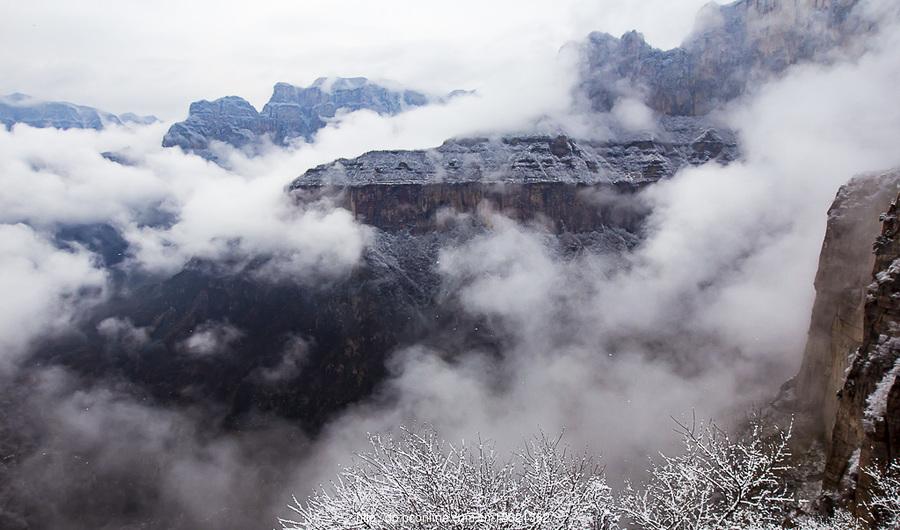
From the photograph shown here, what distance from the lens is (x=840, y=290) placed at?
4584 centimetres

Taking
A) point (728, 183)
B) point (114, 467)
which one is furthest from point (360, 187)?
point (728, 183)

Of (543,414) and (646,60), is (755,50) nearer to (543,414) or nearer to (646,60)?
(646,60)

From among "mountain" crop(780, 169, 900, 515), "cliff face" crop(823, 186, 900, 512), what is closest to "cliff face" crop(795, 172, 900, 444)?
"mountain" crop(780, 169, 900, 515)

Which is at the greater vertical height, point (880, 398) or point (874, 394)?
point (880, 398)

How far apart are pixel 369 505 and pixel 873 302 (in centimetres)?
2982

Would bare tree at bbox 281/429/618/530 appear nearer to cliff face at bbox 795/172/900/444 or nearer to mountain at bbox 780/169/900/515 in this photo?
mountain at bbox 780/169/900/515

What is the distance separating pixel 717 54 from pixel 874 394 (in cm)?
16888

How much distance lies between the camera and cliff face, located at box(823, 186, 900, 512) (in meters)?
26.0

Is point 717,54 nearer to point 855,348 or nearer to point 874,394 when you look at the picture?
point 855,348

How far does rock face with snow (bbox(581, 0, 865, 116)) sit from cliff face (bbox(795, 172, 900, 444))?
387 feet

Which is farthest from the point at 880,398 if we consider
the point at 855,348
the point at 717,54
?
the point at 717,54

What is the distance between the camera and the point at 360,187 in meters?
171

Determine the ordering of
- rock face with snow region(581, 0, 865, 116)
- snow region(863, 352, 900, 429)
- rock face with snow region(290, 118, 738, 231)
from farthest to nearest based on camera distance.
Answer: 1. rock face with snow region(290, 118, 738, 231)
2. rock face with snow region(581, 0, 865, 116)
3. snow region(863, 352, 900, 429)

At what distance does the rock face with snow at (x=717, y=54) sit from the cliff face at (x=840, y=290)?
118 metres
